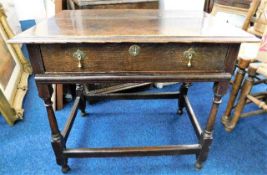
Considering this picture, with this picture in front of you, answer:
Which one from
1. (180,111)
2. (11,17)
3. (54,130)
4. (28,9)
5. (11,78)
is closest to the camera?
(54,130)

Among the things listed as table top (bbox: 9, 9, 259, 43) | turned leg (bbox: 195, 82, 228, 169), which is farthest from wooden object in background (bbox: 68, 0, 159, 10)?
turned leg (bbox: 195, 82, 228, 169)

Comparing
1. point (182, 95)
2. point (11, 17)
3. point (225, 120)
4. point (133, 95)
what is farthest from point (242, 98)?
point (11, 17)

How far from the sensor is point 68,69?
871mm

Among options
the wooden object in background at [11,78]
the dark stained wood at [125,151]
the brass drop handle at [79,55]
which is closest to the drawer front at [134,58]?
the brass drop handle at [79,55]

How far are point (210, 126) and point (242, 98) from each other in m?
0.49

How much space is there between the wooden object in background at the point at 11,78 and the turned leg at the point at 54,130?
63cm

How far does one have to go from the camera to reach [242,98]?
140 cm

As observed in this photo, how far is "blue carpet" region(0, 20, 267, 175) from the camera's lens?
122 cm

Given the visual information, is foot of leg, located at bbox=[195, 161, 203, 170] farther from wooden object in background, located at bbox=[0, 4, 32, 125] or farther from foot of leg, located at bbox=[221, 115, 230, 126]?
wooden object in background, located at bbox=[0, 4, 32, 125]

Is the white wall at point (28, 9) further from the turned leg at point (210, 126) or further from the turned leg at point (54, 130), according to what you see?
the turned leg at point (210, 126)

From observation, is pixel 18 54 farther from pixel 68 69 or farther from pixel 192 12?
pixel 192 12

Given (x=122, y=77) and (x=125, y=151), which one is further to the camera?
(x=125, y=151)

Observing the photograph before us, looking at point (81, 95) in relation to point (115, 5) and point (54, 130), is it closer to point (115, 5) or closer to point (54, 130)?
point (54, 130)

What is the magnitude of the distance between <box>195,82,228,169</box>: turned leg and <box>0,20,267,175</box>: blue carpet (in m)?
0.10
